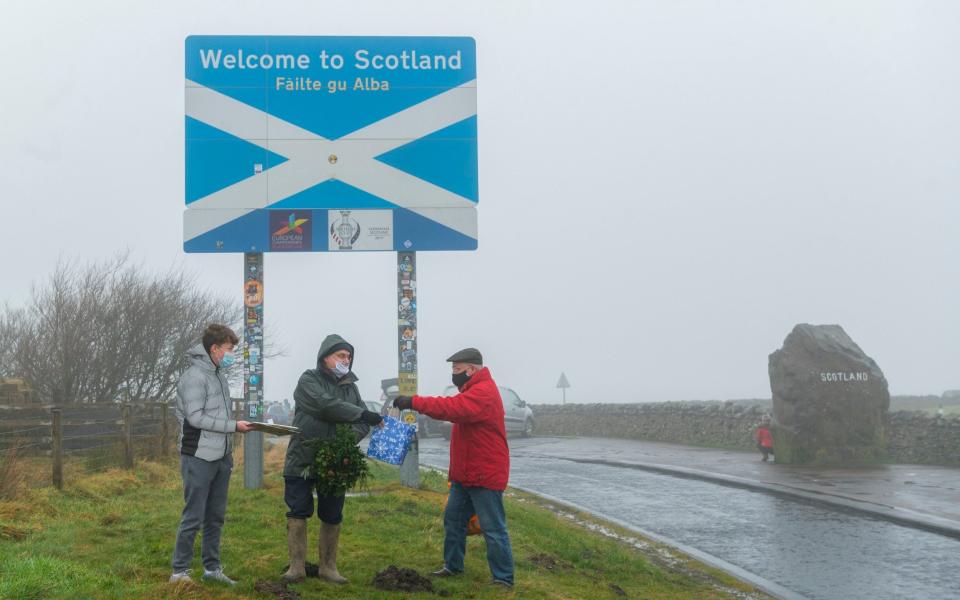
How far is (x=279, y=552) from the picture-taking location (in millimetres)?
8211

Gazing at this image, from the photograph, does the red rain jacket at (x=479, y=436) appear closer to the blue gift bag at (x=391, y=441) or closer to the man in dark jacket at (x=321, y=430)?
the blue gift bag at (x=391, y=441)

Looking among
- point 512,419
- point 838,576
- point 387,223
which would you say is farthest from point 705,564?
point 512,419

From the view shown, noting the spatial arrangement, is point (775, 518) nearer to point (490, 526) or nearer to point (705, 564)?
point (705, 564)

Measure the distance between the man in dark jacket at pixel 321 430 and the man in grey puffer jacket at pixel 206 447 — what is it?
41cm

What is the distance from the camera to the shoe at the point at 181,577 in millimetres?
6489

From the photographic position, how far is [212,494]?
700 centimetres

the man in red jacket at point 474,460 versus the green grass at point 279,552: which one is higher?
the man in red jacket at point 474,460

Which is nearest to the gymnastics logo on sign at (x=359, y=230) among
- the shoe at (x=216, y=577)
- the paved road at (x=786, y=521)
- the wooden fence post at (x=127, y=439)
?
the paved road at (x=786, y=521)

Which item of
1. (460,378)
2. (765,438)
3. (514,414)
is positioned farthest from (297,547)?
(514,414)

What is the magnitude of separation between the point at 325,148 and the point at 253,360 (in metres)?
2.82

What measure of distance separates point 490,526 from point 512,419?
88.2 ft

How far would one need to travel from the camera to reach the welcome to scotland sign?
13016 mm

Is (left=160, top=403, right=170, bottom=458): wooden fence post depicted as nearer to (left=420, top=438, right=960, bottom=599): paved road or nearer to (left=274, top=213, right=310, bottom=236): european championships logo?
(left=420, top=438, right=960, bottom=599): paved road

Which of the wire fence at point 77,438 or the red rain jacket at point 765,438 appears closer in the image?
the wire fence at point 77,438
